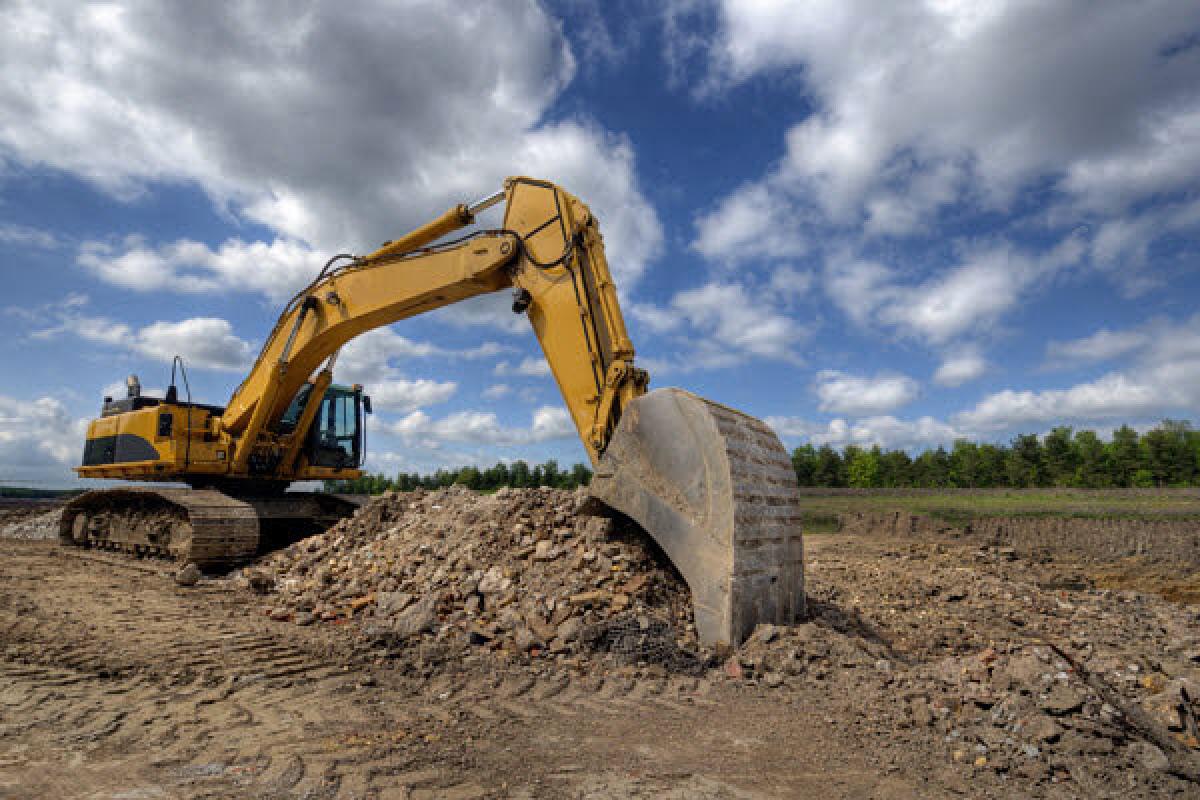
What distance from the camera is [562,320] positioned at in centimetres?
680

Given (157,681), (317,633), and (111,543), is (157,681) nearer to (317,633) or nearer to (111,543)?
(317,633)

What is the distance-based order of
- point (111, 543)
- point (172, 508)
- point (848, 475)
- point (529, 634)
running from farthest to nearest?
point (848, 475) < point (111, 543) < point (172, 508) < point (529, 634)

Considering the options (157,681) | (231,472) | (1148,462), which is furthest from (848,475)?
(157,681)

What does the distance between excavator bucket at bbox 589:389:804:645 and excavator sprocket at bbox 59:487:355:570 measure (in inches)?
258

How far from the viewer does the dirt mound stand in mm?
16781

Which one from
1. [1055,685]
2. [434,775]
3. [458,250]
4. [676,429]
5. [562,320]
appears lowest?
[434,775]

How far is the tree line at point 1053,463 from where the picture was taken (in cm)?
5216

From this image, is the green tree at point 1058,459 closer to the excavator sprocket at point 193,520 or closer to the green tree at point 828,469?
the green tree at point 828,469

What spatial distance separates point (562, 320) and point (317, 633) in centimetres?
367

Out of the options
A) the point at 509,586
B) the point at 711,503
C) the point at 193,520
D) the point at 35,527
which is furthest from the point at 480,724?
the point at 35,527

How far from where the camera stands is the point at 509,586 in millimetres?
5875

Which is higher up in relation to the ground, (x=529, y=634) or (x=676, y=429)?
(x=676, y=429)

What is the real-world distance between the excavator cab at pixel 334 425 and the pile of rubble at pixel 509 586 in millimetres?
3578

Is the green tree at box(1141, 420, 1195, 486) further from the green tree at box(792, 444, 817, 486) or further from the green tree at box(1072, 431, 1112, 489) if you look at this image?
the green tree at box(792, 444, 817, 486)
